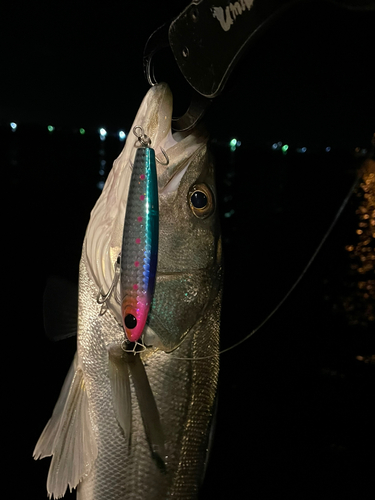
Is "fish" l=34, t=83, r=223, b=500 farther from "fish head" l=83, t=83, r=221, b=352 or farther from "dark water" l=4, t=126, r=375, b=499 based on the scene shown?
"dark water" l=4, t=126, r=375, b=499

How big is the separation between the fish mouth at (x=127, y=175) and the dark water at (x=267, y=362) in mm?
524

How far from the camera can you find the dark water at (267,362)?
4180 mm

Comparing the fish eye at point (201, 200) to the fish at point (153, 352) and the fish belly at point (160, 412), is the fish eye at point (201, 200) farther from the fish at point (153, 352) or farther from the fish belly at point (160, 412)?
the fish belly at point (160, 412)

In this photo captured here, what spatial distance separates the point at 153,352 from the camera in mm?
1441

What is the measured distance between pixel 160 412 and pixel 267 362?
461cm

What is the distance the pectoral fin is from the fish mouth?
36cm

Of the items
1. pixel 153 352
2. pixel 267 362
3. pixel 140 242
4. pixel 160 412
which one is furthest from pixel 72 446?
pixel 267 362

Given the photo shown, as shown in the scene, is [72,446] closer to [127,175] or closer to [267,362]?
[127,175]

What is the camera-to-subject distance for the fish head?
4.40 ft

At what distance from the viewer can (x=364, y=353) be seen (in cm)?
625

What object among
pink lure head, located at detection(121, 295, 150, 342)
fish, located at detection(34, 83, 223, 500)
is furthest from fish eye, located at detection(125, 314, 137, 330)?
fish, located at detection(34, 83, 223, 500)

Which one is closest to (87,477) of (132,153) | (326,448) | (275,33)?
(132,153)

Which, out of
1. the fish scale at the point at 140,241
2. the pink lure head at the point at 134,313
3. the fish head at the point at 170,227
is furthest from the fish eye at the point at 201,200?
the pink lure head at the point at 134,313

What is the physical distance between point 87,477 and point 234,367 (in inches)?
170
